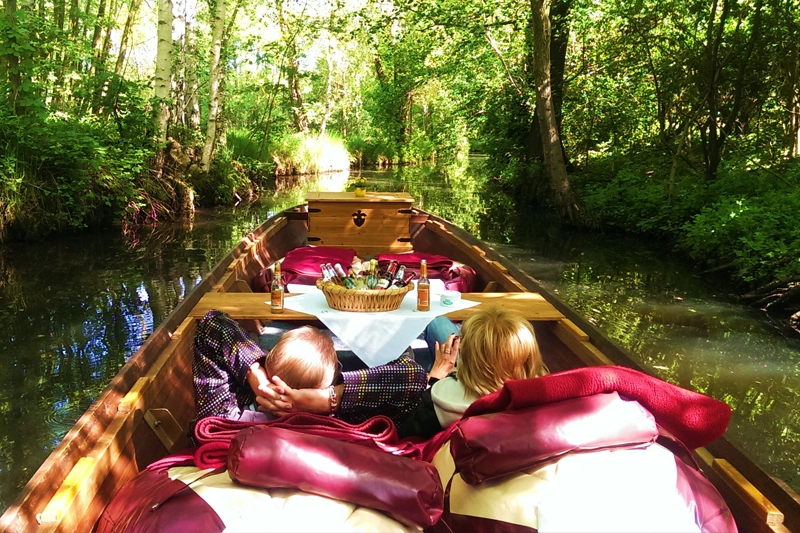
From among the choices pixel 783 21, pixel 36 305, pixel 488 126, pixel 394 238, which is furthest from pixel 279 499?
pixel 488 126

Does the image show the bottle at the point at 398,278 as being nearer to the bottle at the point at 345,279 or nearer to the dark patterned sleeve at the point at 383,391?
the bottle at the point at 345,279

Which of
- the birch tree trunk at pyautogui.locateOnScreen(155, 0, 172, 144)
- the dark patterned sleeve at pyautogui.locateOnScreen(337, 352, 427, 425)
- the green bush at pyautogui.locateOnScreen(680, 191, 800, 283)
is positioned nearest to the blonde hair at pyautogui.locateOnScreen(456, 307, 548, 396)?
the dark patterned sleeve at pyautogui.locateOnScreen(337, 352, 427, 425)

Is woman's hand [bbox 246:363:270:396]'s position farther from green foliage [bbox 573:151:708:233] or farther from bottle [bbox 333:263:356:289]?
green foliage [bbox 573:151:708:233]

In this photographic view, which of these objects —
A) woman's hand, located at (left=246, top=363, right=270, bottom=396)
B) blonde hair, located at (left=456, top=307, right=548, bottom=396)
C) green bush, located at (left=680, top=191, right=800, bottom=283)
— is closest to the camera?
blonde hair, located at (left=456, top=307, right=548, bottom=396)

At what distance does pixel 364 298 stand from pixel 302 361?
0.95 meters

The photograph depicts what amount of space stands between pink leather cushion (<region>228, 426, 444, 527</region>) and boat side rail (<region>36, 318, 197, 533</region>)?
1.36 ft

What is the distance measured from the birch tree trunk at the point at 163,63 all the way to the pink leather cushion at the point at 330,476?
953 cm

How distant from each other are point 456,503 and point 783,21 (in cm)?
906

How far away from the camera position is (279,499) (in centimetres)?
134

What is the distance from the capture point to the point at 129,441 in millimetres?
1897

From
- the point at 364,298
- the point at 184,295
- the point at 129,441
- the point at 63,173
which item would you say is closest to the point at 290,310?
the point at 364,298

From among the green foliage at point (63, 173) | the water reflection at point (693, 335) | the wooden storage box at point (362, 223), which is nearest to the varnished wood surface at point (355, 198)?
the wooden storage box at point (362, 223)

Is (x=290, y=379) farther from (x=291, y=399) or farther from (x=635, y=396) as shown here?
(x=635, y=396)

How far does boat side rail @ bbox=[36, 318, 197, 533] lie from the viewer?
145cm
